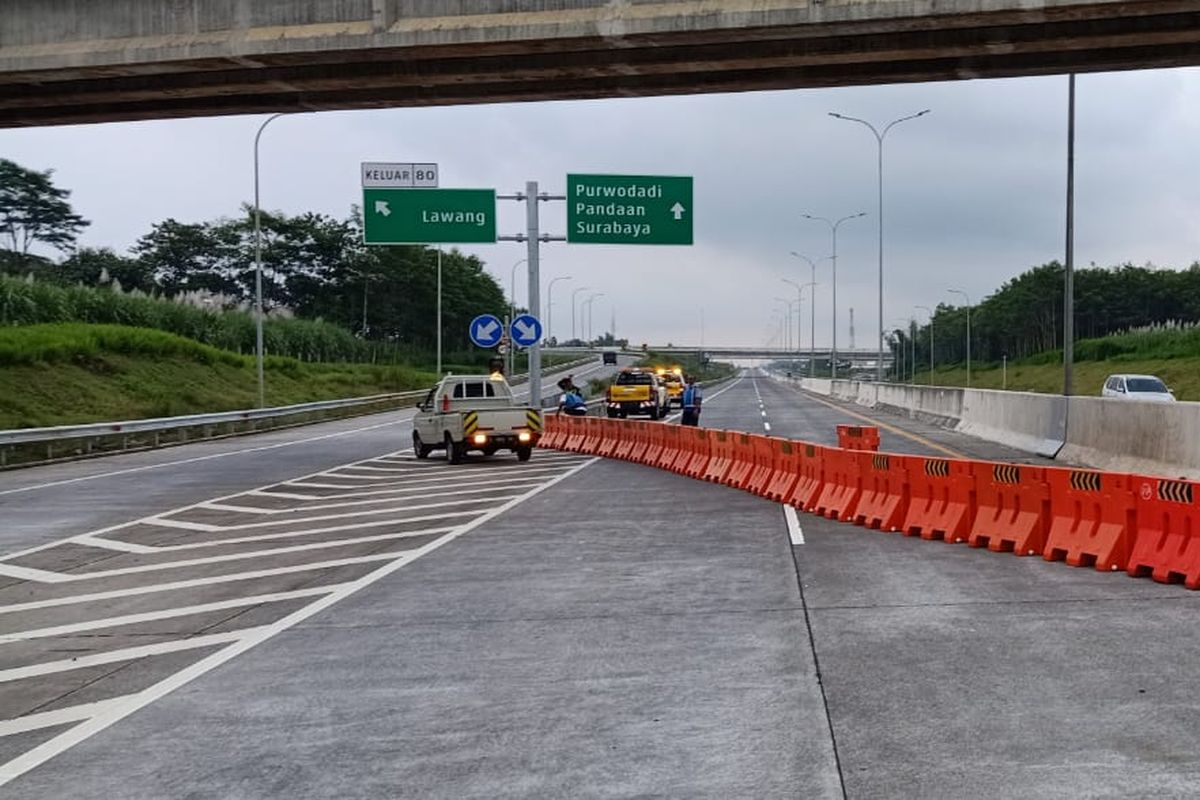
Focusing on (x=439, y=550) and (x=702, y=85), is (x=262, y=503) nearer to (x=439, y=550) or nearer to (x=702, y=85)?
(x=439, y=550)

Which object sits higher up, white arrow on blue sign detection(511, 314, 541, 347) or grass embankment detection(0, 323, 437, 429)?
white arrow on blue sign detection(511, 314, 541, 347)

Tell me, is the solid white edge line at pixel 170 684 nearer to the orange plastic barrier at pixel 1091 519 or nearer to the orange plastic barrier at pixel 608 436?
the orange plastic barrier at pixel 1091 519

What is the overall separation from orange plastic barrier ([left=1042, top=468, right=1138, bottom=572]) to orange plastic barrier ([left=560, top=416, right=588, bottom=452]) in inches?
748

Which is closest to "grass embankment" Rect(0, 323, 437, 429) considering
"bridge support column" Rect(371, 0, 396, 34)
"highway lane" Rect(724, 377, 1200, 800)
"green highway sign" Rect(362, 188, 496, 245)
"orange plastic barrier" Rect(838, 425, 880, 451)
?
"green highway sign" Rect(362, 188, 496, 245)

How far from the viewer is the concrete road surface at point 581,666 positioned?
5.34m

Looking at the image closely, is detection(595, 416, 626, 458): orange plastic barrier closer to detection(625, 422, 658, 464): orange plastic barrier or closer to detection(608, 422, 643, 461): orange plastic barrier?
detection(608, 422, 643, 461): orange plastic barrier

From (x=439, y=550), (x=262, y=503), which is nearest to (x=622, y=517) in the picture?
(x=439, y=550)

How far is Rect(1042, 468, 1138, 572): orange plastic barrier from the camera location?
33.9ft

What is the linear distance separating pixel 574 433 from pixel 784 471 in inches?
537

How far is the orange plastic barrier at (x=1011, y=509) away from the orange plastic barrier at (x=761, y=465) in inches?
223

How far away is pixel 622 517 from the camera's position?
50.6ft

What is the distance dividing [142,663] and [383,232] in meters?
26.7

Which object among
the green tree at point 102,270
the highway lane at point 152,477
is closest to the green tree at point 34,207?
the green tree at point 102,270

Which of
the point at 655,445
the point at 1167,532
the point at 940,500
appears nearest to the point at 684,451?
the point at 655,445
